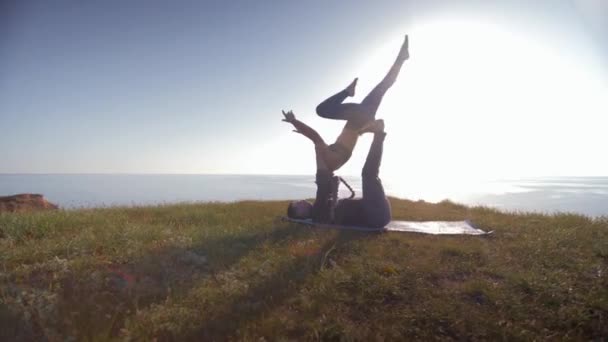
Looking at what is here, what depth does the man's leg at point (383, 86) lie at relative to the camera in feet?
29.2

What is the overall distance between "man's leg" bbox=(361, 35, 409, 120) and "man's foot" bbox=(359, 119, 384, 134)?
20cm

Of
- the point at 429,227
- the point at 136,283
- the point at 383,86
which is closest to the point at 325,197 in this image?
the point at 429,227

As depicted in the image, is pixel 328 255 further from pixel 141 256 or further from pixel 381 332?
pixel 141 256

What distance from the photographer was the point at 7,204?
12.4 m

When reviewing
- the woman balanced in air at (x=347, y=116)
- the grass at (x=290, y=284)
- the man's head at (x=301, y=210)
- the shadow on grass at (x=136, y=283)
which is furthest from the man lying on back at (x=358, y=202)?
the shadow on grass at (x=136, y=283)

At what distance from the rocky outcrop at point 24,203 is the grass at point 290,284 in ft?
21.7

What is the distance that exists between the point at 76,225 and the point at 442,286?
898 centimetres

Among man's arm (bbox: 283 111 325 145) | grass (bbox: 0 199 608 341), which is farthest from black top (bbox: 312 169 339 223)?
grass (bbox: 0 199 608 341)

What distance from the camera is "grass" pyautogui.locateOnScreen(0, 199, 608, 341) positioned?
145 inches

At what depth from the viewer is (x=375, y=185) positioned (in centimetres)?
890

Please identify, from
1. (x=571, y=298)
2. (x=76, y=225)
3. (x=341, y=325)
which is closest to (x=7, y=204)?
(x=76, y=225)

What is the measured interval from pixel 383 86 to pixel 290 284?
6854 millimetres

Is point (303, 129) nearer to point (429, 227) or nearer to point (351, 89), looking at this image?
point (351, 89)

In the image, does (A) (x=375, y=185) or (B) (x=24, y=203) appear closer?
(A) (x=375, y=185)
